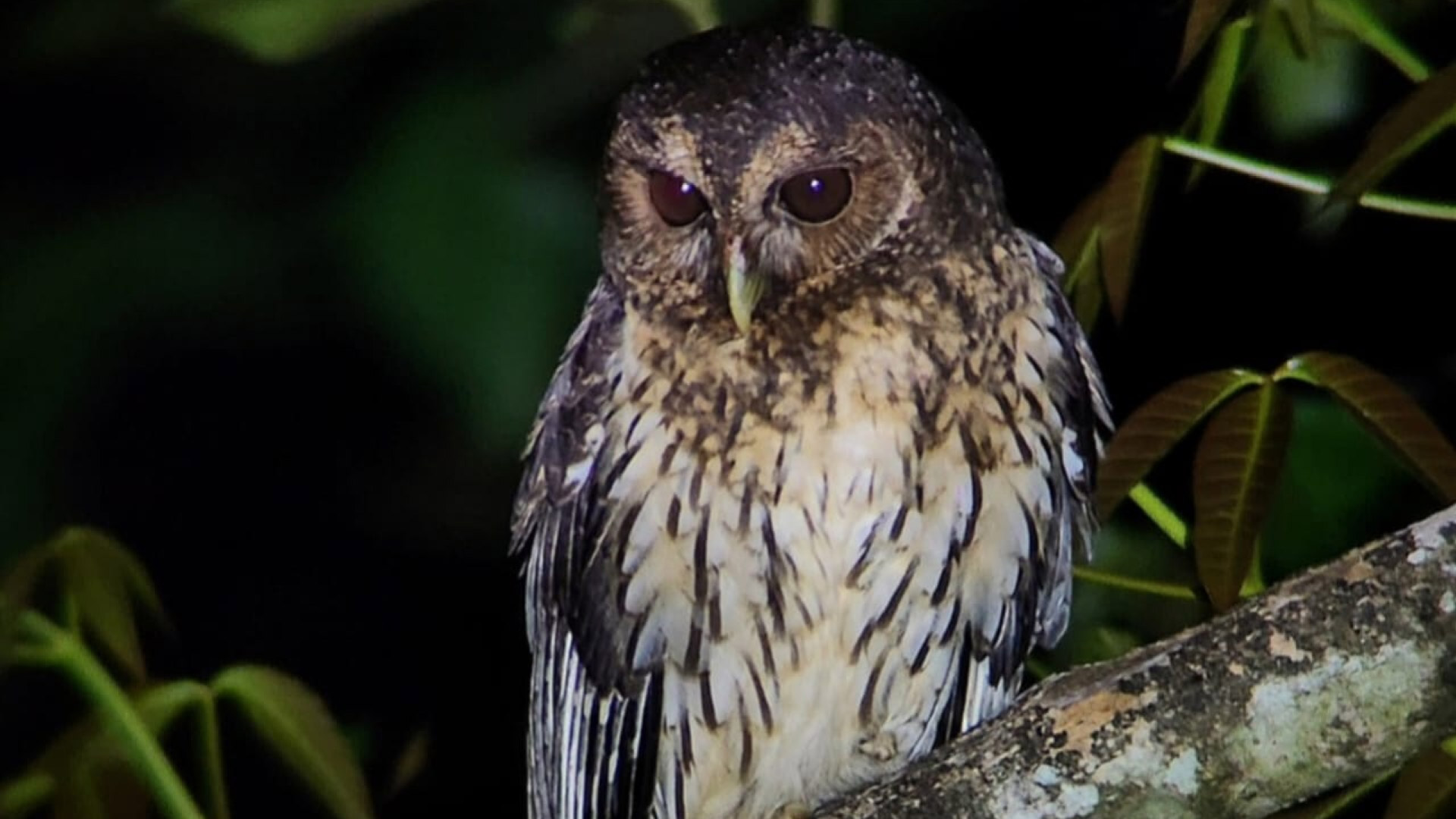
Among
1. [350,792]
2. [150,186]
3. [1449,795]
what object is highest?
[150,186]

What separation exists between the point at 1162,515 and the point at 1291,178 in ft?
1.03

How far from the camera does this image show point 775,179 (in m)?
1.24

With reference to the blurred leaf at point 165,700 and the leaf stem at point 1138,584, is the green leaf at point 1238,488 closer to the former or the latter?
the leaf stem at point 1138,584

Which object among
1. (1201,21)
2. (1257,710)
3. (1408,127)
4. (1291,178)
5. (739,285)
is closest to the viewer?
(1257,710)

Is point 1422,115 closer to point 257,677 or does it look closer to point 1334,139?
point 1334,139

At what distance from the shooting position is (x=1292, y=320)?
158cm

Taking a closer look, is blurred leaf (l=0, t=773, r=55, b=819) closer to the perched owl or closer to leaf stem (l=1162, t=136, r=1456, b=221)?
the perched owl

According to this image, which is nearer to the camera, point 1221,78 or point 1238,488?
point 1238,488

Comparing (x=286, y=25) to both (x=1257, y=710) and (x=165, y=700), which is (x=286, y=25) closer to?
(x=165, y=700)

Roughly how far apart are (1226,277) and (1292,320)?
0.07 m

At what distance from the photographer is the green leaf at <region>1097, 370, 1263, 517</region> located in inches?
55.1

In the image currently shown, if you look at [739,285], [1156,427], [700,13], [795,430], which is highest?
Result: [700,13]

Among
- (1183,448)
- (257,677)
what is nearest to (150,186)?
(257,677)

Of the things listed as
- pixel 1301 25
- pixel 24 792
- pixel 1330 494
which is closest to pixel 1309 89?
pixel 1301 25
